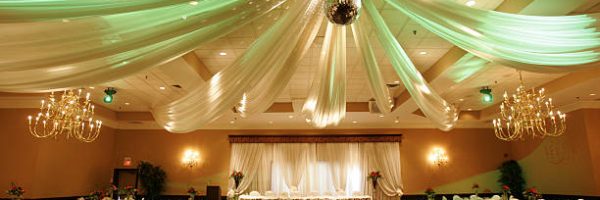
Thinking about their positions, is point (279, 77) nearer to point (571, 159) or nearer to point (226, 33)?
point (226, 33)

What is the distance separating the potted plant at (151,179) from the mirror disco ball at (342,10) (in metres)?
9.89

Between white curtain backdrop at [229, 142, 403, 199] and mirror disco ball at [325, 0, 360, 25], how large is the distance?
9.12 m

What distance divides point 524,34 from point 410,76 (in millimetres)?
927

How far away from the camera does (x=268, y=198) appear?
31.5 feet

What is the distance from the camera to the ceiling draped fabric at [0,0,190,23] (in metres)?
1.29

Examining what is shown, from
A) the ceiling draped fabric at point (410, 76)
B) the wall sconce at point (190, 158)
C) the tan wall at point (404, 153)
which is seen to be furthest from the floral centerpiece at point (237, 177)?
the ceiling draped fabric at point (410, 76)

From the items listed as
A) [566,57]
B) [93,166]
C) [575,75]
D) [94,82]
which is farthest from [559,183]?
[93,166]

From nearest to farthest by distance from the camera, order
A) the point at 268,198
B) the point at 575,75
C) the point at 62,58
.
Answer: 1. the point at 62,58
2. the point at 575,75
3. the point at 268,198

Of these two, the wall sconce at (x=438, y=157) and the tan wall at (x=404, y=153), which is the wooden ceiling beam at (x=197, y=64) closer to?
the tan wall at (x=404, y=153)

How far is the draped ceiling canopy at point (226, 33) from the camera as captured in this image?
1474 millimetres

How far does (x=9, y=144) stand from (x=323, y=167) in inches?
308

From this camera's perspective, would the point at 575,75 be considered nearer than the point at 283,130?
Yes

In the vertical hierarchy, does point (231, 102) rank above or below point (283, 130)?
below

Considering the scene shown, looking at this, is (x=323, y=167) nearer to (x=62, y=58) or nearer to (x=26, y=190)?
(x=26, y=190)
